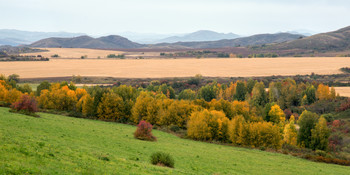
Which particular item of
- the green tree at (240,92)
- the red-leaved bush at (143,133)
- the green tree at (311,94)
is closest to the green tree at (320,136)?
the red-leaved bush at (143,133)

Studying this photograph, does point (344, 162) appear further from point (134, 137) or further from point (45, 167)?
point (45, 167)

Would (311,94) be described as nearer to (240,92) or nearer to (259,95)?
(259,95)

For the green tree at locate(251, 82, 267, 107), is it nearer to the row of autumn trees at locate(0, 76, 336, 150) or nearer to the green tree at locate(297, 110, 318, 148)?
the row of autumn trees at locate(0, 76, 336, 150)

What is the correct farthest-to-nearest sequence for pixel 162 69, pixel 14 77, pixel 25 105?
pixel 162 69 < pixel 14 77 < pixel 25 105

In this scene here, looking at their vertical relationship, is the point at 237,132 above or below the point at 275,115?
above

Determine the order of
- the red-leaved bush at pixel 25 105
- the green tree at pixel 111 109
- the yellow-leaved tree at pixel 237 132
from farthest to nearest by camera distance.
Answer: the green tree at pixel 111 109
the yellow-leaved tree at pixel 237 132
the red-leaved bush at pixel 25 105

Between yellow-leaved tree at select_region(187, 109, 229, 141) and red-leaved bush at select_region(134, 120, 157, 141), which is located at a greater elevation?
red-leaved bush at select_region(134, 120, 157, 141)

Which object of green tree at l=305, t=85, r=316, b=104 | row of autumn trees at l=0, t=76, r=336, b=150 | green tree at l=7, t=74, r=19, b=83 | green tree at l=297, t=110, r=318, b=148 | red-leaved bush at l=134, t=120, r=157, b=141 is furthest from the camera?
green tree at l=7, t=74, r=19, b=83

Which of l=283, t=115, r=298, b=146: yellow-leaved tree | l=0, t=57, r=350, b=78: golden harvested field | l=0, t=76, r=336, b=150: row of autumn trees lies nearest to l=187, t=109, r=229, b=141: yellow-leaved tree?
l=0, t=76, r=336, b=150: row of autumn trees

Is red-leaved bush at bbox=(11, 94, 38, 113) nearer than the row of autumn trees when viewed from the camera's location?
Yes

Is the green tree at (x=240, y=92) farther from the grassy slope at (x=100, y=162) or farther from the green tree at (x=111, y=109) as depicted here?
the grassy slope at (x=100, y=162)

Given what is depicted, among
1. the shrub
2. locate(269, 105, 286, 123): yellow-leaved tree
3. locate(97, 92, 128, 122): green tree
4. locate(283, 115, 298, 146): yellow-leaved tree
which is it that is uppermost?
the shrub

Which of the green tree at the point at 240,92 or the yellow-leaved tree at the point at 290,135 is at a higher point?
the green tree at the point at 240,92

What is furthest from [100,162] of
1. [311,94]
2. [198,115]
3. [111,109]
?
[311,94]
